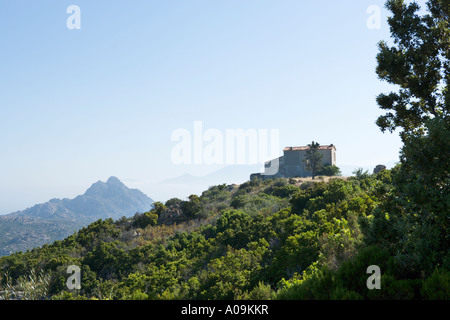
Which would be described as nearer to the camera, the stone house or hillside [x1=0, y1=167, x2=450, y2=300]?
hillside [x1=0, y1=167, x2=450, y2=300]

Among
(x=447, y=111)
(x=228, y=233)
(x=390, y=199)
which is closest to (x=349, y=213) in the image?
(x=390, y=199)

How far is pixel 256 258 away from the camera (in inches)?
587

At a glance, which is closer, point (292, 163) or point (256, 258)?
point (256, 258)

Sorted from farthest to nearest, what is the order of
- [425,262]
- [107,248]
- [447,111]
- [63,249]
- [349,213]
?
[63,249] → [107,248] → [349,213] → [447,111] → [425,262]

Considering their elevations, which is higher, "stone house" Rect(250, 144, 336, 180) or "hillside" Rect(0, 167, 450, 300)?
"stone house" Rect(250, 144, 336, 180)

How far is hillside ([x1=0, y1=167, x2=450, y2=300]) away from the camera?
22.4ft

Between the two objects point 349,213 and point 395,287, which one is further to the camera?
point 349,213

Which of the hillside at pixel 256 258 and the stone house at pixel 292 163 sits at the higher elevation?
the stone house at pixel 292 163

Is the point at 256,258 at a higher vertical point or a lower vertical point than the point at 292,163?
lower

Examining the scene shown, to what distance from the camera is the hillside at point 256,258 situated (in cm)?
683

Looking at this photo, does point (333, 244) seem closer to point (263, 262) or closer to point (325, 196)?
point (263, 262)

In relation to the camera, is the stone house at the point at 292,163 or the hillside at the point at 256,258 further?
the stone house at the point at 292,163

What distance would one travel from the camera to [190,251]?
22.1 m
